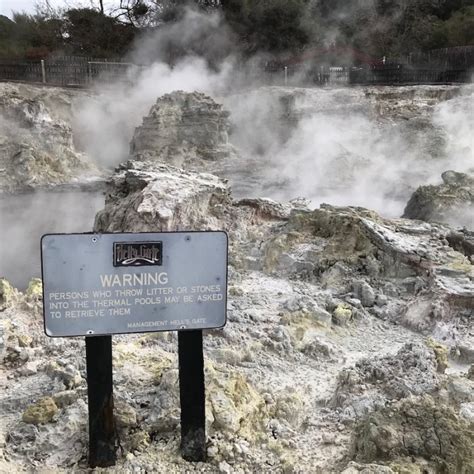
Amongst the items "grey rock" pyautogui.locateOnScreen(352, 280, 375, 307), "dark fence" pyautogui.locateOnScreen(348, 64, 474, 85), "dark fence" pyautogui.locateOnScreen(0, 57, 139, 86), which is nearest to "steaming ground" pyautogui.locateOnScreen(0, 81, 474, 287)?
"dark fence" pyautogui.locateOnScreen(0, 57, 139, 86)

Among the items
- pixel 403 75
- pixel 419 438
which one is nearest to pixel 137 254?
pixel 419 438

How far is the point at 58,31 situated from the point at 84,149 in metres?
11.9

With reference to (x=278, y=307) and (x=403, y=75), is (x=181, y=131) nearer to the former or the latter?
(x=403, y=75)

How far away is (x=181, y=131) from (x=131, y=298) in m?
14.6

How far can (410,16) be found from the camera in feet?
87.8

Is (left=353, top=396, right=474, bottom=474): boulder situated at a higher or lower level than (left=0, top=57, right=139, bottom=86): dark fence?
lower

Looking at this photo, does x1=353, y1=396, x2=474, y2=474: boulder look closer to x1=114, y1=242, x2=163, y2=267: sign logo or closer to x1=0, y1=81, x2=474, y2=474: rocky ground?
x1=0, y1=81, x2=474, y2=474: rocky ground

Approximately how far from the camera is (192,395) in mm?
2652

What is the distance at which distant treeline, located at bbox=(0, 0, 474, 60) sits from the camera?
1020 inches

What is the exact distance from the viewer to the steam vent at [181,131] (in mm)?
16359

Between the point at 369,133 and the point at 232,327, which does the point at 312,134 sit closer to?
the point at 369,133

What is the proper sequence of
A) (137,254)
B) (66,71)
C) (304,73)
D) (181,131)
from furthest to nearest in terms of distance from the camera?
(304,73)
(66,71)
(181,131)
(137,254)

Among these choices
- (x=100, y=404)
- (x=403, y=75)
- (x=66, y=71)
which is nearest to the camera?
(x=100, y=404)

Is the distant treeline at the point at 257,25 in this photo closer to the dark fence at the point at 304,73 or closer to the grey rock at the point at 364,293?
the dark fence at the point at 304,73
